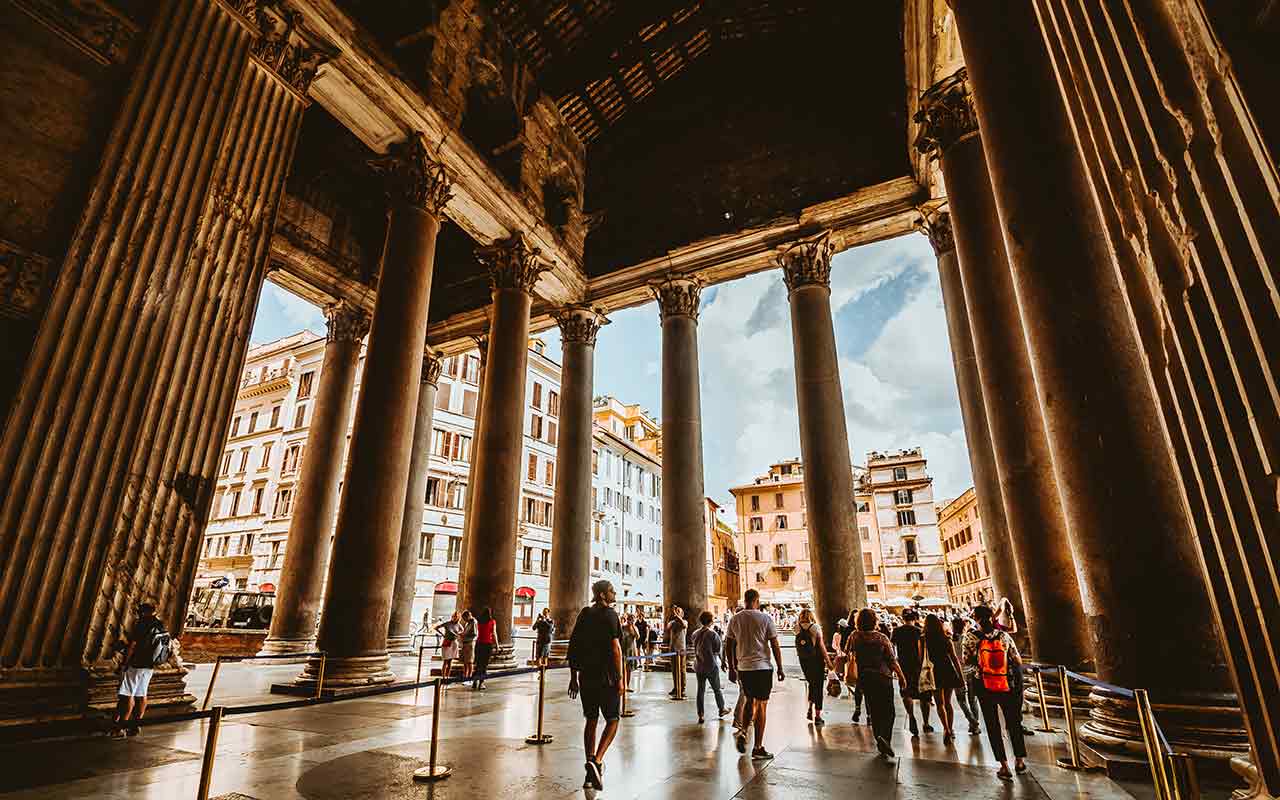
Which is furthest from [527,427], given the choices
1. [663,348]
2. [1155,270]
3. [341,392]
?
[1155,270]

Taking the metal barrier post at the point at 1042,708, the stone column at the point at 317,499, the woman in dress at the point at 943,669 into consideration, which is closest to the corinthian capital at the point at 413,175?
the stone column at the point at 317,499

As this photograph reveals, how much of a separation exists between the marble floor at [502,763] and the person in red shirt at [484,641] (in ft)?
9.35

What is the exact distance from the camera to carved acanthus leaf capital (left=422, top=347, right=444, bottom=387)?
17516 mm

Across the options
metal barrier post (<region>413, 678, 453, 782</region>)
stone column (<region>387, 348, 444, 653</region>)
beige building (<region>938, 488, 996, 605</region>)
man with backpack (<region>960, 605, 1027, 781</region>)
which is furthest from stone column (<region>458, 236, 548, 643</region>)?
beige building (<region>938, 488, 996, 605</region>)

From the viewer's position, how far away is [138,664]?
5.30 meters

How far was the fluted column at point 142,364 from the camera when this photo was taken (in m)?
5.20

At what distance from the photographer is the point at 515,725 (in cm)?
631

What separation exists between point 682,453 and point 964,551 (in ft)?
130

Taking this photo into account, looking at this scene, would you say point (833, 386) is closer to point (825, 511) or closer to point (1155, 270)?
point (825, 511)

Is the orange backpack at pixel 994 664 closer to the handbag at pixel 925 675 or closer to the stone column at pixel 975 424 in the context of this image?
the handbag at pixel 925 675

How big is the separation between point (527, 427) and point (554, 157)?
20.9 metres

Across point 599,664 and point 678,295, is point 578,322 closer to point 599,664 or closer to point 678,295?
point 678,295

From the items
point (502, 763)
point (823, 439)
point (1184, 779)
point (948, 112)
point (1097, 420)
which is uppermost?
point (948, 112)

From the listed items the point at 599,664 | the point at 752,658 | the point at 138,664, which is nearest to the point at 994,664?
the point at 752,658
